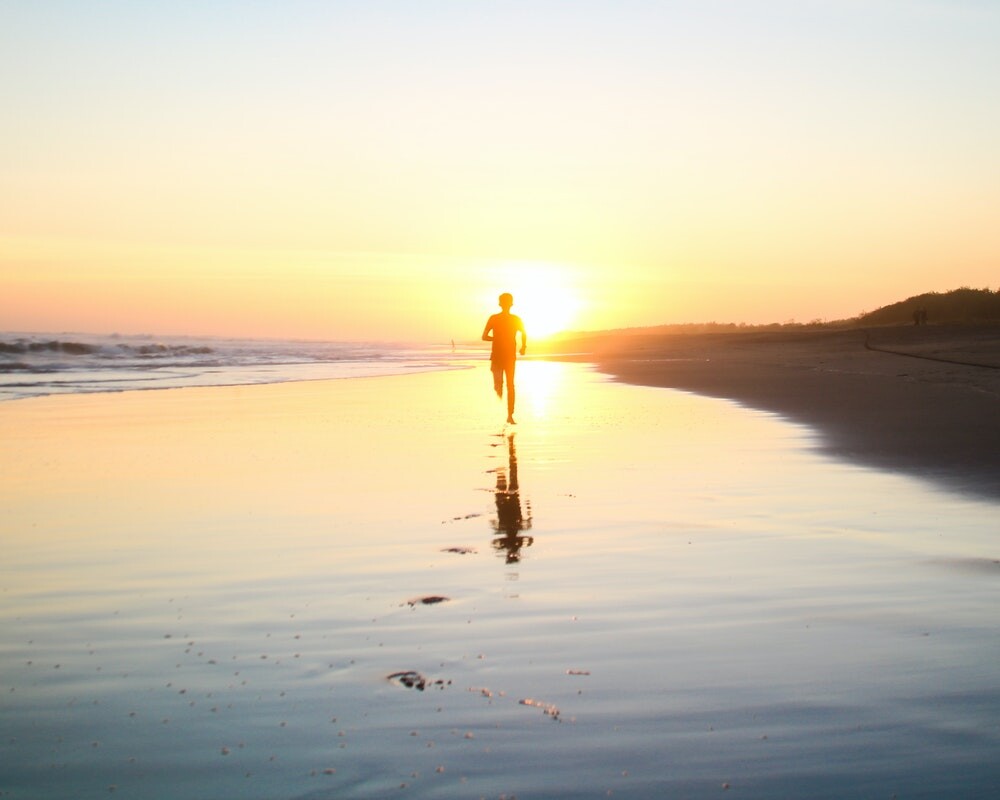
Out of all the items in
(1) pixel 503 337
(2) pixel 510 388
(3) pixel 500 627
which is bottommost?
(3) pixel 500 627

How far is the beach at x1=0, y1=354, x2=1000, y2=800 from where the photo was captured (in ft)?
11.4

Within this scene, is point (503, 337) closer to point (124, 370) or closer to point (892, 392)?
point (892, 392)

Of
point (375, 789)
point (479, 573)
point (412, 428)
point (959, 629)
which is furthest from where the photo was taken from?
point (412, 428)

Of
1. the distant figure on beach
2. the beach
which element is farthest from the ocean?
the beach

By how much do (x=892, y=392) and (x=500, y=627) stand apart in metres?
17.1

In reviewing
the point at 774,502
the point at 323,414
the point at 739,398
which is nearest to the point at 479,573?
the point at 774,502

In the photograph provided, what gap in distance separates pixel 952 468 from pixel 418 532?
6199mm

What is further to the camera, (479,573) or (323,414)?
(323,414)

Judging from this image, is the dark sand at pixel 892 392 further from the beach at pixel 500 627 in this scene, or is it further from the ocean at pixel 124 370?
the ocean at pixel 124 370

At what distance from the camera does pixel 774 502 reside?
8898mm

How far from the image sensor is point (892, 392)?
20156mm

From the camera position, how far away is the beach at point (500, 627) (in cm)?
347

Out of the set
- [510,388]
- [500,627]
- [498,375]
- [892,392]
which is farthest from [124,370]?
[500,627]

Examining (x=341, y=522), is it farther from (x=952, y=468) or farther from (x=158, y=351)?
(x=158, y=351)
